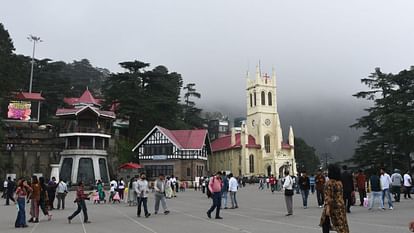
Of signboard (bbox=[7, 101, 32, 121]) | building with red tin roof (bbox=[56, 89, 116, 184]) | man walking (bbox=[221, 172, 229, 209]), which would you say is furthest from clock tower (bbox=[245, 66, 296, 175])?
man walking (bbox=[221, 172, 229, 209])

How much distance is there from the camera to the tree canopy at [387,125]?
41.0 metres

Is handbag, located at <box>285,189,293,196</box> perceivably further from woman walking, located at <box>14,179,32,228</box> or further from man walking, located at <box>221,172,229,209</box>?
woman walking, located at <box>14,179,32,228</box>

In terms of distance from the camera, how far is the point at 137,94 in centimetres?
6025

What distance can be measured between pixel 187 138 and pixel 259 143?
2745 cm

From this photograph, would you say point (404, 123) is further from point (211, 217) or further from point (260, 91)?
point (260, 91)

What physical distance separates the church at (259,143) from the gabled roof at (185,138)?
2236 centimetres

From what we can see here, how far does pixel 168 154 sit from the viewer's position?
5912 centimetres

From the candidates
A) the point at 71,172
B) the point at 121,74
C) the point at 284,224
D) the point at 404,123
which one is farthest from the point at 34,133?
the point at 284,224

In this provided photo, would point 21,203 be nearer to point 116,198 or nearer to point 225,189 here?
point 225,189

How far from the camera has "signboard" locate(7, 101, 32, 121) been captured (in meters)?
58.7

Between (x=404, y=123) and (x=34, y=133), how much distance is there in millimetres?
41426

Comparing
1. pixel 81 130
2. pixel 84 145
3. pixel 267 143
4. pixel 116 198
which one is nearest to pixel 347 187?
pixel 116 198

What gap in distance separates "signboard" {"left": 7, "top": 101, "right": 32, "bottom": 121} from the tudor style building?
14.7m

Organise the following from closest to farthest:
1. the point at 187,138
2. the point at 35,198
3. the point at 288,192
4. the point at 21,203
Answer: the point at 21,203 < the point at 35,198 < the point at 288,192 < the point at 187,138
